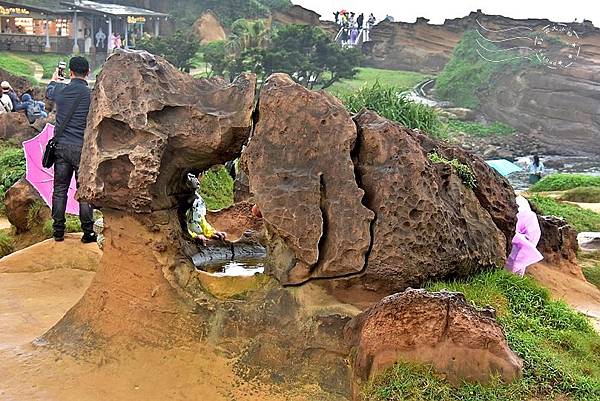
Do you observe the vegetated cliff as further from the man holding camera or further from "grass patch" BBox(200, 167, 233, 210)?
the man holding camera

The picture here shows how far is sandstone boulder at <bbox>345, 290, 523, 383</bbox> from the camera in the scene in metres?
4.42

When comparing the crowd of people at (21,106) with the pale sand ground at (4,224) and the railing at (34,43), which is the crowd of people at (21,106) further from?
the railing at (34,43)

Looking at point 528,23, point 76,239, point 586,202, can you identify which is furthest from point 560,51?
point 76,239

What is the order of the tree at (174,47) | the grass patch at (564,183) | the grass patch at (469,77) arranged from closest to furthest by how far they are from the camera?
the grass patch at (564,183), the tree at (174,47), the grass patch at (469,77)

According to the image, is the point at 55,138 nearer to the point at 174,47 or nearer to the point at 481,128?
the point at 174,47

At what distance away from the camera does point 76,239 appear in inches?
315

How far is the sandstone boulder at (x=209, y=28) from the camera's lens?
1593 inches

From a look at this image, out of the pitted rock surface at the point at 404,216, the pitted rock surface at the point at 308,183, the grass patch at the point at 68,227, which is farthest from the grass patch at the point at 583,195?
the pitted rock surface at the point at 308,183

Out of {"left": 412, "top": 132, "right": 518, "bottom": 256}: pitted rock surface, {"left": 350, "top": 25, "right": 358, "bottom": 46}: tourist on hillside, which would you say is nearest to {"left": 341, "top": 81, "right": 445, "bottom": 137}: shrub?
{"left": 412, "top": 132, "right": 518, "bottom": 256}: pitted rock surface

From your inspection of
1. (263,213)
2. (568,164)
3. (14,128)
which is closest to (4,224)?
(14,128)

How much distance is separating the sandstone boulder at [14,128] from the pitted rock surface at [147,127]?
11.2m

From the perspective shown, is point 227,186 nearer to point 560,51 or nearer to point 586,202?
point 586,202

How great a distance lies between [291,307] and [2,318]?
2.93 meters

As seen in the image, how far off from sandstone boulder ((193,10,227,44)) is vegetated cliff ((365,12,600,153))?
12.5 meters
